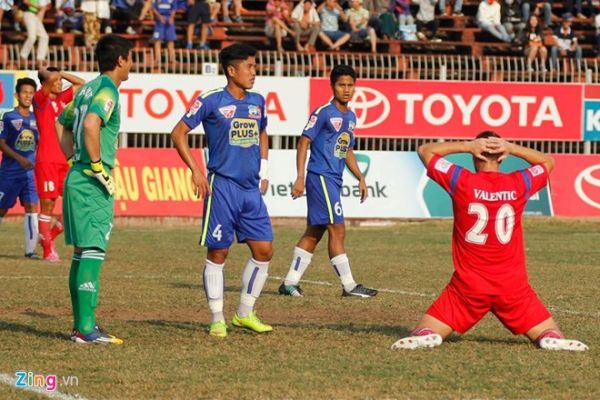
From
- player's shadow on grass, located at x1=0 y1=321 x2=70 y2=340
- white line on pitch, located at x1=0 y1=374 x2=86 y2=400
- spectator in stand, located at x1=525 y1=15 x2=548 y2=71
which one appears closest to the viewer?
white line on pitch, located at x1=0 y1=374 x2=86 y2=400

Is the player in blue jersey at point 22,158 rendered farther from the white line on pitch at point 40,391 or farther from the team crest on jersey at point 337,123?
the white line on pitch at point 40,391

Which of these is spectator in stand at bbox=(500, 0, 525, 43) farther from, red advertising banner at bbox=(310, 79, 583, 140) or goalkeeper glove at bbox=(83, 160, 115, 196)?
goalkeeper glove at bbox=(83, 160, 115, 196)

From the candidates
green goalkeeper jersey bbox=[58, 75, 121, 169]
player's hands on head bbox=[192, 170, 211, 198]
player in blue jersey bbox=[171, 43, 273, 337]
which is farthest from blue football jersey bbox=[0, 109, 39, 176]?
player's hands on head bbox=[192, 170, 211, 198]

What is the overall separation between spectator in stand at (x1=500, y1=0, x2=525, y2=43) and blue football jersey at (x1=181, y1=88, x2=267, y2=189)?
2325 cm

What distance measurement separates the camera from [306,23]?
31.0 metres

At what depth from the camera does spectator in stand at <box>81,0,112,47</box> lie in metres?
29.2

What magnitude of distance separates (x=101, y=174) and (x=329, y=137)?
4633 millimetres

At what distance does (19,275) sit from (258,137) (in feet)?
19.4

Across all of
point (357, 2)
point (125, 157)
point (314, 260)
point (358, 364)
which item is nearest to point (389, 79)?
point (357, 2)

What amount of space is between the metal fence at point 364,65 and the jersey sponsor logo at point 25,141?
30.5ft

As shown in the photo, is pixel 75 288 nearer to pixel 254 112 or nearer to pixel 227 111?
pixel 227 111

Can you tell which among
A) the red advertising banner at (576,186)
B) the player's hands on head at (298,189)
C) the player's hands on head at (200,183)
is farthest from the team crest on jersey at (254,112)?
the red advertising banner at (576,186)

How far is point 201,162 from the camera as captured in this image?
2684 centimetres

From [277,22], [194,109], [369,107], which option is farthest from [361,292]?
[277,22]
